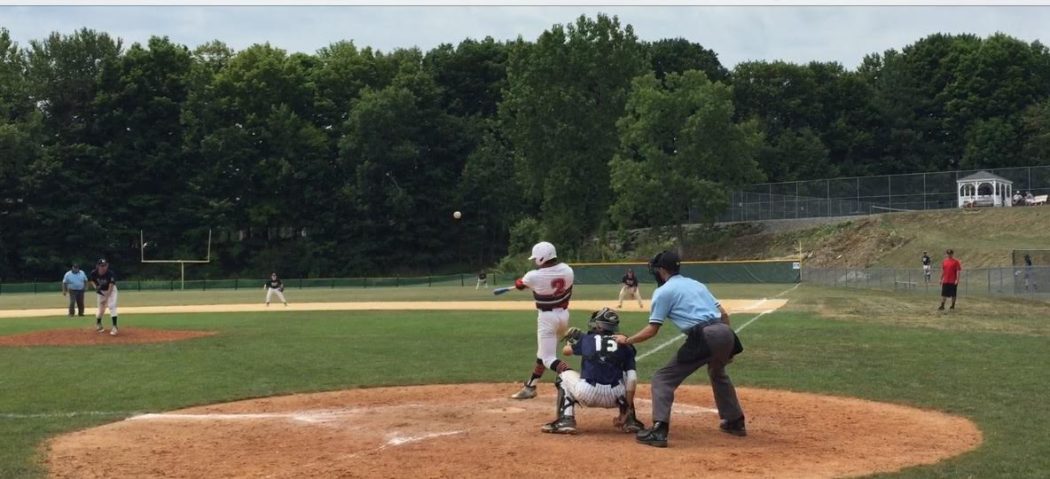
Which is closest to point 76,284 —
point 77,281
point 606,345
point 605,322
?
point 77,281

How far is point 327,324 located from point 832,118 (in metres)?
81.4

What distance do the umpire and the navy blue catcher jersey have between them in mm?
154

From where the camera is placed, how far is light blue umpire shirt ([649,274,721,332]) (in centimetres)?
976

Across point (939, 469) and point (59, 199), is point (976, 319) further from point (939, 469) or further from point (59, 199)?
point (59, 199)

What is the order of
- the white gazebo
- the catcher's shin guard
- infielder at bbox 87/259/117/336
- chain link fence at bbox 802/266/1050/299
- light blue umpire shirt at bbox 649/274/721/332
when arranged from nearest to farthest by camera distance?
light blue umpire shirt at bbox 649/274/721/332 < the catcher's shin guard < infielder at bbox 87/259/117/336 < chain link fence at bbox 802/266/1050/299 < the white gazebo

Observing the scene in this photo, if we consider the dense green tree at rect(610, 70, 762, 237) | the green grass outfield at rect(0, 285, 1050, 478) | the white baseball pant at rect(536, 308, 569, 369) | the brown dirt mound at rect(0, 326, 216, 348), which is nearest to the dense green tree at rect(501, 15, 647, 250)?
the dense green tree at rect(610, 70, 762, 237)

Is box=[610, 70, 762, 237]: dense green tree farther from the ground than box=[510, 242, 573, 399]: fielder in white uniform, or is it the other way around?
box=[610, 70, 762, 237]: dense green tree

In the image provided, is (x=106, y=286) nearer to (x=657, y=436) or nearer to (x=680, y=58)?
Answer: (x=657, y=436)

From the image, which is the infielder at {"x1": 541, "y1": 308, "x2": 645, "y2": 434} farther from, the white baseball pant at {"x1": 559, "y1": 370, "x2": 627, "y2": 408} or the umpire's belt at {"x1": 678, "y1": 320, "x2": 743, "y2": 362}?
the umpire's belt at {"x1": 678, "y1": 320, "x2": 743, "y2": 362}

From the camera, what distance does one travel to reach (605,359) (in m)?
10.1

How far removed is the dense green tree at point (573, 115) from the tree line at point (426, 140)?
18cm

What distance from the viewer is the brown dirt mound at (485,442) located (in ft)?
28.3

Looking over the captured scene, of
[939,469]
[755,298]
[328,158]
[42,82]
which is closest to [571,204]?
[328,158]

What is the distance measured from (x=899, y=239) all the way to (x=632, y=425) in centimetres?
5583
